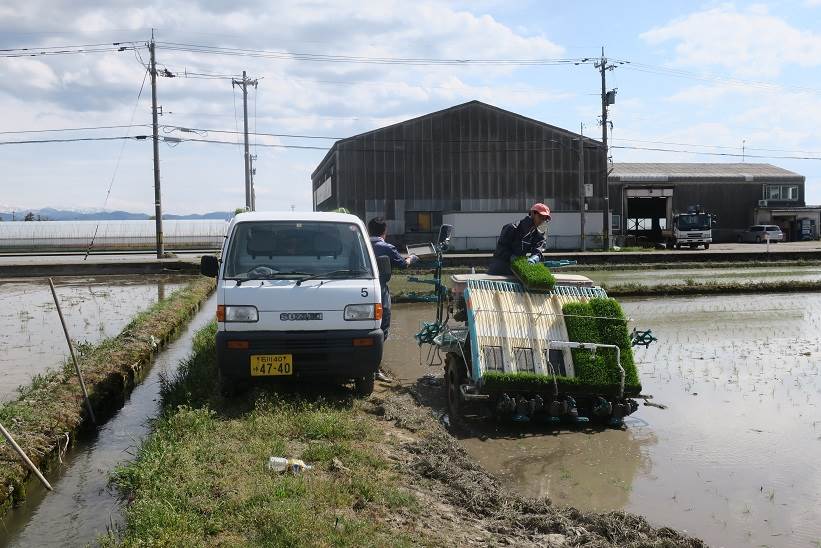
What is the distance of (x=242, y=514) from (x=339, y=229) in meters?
3.92

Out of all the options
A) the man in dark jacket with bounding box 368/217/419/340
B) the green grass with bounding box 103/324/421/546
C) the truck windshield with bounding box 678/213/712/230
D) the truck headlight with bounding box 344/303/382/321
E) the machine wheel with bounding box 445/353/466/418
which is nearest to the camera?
the green grass with bounding box 103/324/421/546

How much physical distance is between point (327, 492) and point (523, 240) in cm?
407

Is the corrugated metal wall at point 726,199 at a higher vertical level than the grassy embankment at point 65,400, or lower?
higher

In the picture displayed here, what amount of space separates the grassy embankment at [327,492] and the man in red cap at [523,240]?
2.31 m

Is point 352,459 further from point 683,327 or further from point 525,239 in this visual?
point 683,327

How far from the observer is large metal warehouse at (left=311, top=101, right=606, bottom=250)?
1398 inches

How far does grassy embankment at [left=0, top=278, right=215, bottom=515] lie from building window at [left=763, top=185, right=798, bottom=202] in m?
47.0

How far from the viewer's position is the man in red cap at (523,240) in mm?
7496

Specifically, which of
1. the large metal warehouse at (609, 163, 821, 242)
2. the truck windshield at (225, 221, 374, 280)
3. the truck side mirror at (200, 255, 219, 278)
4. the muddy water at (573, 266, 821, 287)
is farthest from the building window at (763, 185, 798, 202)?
the truck side mirror at (200, 255, 219, 278)

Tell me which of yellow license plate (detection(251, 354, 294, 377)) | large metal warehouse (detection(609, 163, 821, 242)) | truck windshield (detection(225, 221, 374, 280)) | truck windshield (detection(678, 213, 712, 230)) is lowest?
yellow license plate (detection(251, 354, 294, 377))

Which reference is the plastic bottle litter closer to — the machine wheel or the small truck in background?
the machine wheel

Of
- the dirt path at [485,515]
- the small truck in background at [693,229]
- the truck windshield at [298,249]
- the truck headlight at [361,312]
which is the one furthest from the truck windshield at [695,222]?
the dirt path at [485,515]

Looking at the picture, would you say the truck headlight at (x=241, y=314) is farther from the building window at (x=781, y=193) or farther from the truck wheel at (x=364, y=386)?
the building window at (x=781, y=193)

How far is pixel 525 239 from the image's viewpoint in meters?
7.59
